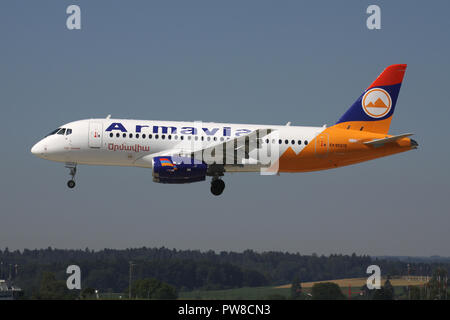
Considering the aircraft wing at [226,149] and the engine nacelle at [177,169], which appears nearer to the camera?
the engine nacelle at [177,169]

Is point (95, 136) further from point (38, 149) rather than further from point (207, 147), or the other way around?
point (207, 147)

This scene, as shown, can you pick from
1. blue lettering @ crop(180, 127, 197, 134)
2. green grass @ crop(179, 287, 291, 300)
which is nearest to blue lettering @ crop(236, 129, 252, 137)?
blue lettering @ crop(180, 127, 197, 134)

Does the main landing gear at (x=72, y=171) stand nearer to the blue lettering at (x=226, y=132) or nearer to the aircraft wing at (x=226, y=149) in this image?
the aircraft wing at (x=226, y=149)

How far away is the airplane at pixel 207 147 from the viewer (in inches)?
2413

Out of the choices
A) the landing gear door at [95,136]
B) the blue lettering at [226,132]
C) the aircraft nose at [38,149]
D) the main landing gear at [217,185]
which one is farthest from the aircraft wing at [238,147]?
the aircraft nose at [38,149]

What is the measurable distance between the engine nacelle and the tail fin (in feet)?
49.7

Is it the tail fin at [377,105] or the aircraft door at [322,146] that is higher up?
the tail fin at [377,105]

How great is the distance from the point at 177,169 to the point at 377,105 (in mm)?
21325

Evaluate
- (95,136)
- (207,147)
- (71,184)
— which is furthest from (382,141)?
(71,184)

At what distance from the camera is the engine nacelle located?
60.6 meters
